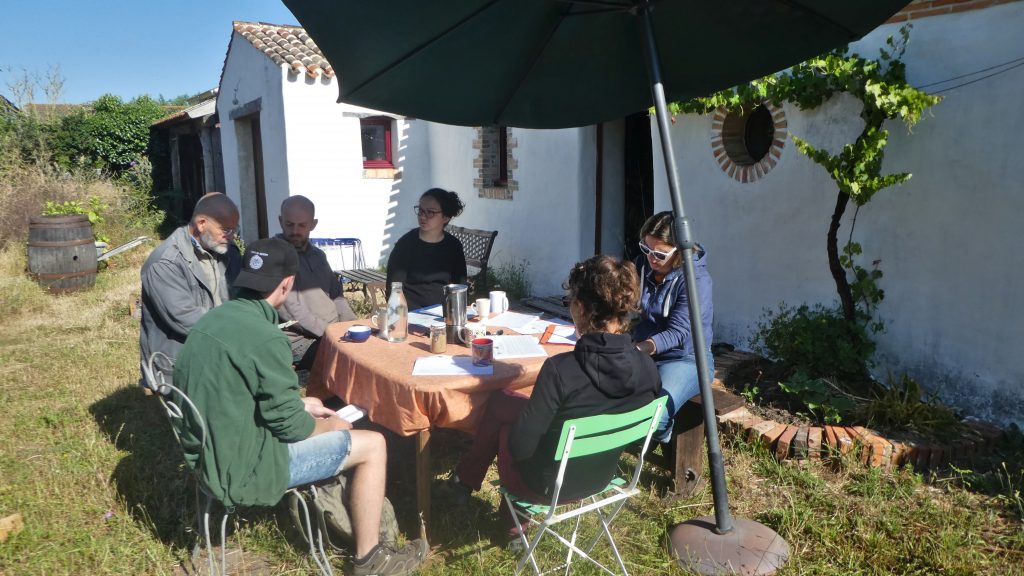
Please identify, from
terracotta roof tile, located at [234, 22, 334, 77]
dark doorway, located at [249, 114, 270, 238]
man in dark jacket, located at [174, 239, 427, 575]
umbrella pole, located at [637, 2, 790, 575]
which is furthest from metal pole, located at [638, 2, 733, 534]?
dark doorway, located at [249, 114, 270, 238]

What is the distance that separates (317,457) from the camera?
2.65 m

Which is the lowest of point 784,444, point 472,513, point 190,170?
point 472,513

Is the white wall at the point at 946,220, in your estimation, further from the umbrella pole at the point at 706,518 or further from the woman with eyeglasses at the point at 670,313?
the umbrella pole at the point at 706,518

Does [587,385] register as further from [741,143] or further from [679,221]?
[741,143]

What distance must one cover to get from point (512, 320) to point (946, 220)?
2.70 meters

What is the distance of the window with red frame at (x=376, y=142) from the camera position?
1055 cm

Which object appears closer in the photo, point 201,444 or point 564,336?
point 201,444

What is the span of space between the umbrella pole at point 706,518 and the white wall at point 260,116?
8.32 metres

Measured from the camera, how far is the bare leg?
109 inches

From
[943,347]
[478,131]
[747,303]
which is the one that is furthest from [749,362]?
[478,131]

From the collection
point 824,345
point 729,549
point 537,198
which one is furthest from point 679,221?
point 537,198

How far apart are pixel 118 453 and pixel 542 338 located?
2.75 meters

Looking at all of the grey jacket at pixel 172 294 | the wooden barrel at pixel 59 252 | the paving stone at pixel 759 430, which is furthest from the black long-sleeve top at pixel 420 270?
the wooden barrel at pixel 59 252

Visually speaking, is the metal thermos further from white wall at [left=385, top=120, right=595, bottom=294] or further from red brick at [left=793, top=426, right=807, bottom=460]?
white wall at [left=385, top=120, right=595, bottom=294]
